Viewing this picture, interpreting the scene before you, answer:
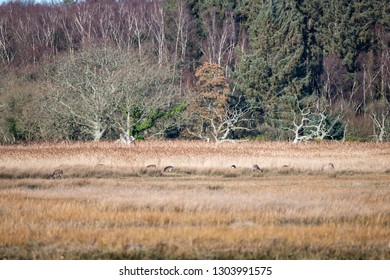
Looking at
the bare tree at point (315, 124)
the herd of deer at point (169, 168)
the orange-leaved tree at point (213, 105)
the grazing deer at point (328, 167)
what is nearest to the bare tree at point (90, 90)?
the orange-leaved tree at point (213, 105)

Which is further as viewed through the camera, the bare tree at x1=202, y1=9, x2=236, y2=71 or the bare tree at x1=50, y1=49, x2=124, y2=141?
the bare tree at x1=202, y1=9, x2=236, y2=71

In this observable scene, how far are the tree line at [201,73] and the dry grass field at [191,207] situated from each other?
7.61m

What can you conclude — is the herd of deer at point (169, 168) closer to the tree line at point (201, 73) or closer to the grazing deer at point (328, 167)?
the grazing deer at point (328, 167)

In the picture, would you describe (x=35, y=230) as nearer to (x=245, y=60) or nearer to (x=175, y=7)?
(x=245, y=60)

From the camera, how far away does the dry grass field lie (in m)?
11.6

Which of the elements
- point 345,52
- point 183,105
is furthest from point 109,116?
point 345,52

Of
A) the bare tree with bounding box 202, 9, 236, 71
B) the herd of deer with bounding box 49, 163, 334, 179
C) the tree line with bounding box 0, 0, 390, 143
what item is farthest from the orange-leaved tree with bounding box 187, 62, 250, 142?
the herd of deer with bounding box 49, 163, 334, 179

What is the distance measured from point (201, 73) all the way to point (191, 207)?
25435mm

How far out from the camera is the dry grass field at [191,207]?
38.0ft

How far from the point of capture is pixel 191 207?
14898mm

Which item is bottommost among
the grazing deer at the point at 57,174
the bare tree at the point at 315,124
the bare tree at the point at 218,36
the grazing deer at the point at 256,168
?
the bare tree at the point at 315,124

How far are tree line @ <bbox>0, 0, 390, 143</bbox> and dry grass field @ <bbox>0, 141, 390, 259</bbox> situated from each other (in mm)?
7607

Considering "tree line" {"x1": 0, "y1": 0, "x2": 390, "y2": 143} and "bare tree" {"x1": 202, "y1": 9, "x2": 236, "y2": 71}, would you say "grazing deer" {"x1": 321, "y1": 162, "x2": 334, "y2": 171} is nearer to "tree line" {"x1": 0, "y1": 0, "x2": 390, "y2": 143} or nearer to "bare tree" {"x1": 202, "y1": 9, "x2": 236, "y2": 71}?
"tree line" {"x1": 0, "y1": 0, "x2": 390, "y2": 143}

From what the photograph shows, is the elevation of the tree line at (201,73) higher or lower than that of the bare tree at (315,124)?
higher
